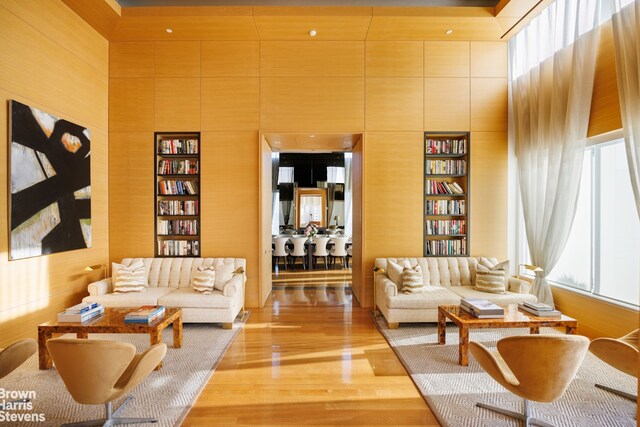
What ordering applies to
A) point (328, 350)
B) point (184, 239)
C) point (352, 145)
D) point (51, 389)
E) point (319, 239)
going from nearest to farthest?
point (51, 389) → point (328, 350) → point (184, 239) → point (352, 145) → point (319, 239)

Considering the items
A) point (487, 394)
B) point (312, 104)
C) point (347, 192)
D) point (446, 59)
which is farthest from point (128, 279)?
point (347, 192)

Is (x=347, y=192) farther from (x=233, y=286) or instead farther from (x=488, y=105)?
(x=233, y=286)

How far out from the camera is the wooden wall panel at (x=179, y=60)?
525 centimetres

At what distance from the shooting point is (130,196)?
5285mm

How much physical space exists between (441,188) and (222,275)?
3.90 m

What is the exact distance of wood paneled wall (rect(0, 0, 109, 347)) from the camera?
3584 millimetres

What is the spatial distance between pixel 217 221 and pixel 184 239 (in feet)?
2.47

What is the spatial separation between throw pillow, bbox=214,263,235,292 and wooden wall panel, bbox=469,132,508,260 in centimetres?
404

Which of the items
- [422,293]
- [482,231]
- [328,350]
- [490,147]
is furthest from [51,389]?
[490,147]

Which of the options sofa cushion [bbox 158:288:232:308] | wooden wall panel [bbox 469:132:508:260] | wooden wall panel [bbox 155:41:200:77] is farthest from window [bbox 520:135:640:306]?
wooden wall panel [bbox 155:41:200:77]

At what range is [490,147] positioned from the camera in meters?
5.38

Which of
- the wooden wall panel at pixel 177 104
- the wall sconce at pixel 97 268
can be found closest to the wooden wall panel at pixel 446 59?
the wooden wall panel at pixel 177 104

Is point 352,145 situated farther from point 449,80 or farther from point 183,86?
point 183,86

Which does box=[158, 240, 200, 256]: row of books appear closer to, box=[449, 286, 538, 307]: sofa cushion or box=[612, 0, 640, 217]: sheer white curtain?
box=[449, 286, 538, 307]: sofa cushion
